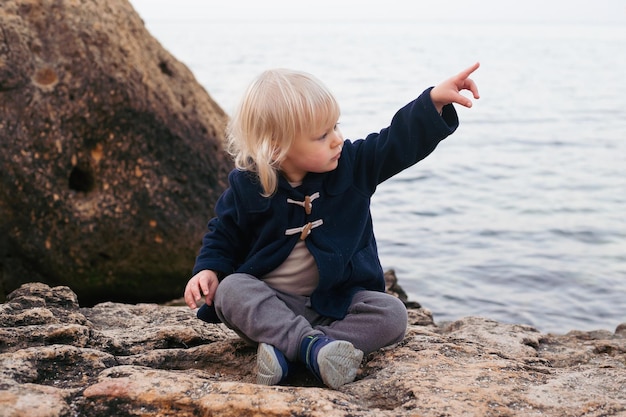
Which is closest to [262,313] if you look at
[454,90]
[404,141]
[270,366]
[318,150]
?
[270,366]

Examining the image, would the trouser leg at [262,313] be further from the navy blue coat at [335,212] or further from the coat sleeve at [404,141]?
the coat sleeve at [404,141]

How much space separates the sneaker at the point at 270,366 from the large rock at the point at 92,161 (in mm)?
2283

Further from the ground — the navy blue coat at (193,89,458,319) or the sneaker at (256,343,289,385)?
the navy blue coat at (193,89,458,319)

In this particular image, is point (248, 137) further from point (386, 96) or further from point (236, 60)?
point (236, 60)

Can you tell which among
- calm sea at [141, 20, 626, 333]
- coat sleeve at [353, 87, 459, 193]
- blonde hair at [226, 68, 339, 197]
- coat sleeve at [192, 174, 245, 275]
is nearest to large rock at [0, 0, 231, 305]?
calm sea at [141, 20, 626, 333]

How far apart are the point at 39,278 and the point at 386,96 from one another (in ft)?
41.5

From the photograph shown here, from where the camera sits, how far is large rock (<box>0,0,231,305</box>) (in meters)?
4.48

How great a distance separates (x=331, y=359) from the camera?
8.04 feet

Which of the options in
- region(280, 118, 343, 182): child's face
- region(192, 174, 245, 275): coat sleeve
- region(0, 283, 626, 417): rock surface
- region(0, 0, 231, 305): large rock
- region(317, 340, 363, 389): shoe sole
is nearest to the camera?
region(0, 283, 626, 417): rock surface

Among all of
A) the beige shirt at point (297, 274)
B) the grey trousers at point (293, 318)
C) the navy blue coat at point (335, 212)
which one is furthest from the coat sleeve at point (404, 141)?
the grey trousers at point (293, 318)

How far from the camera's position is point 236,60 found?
80.7 ft

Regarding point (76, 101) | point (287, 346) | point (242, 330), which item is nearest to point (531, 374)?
point (287, 346)

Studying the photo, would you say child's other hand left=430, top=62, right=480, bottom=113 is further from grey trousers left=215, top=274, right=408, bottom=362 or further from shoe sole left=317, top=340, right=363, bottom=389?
shoe sole left=317, top=340, right=363, bottom=389

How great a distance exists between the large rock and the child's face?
6.91ft
